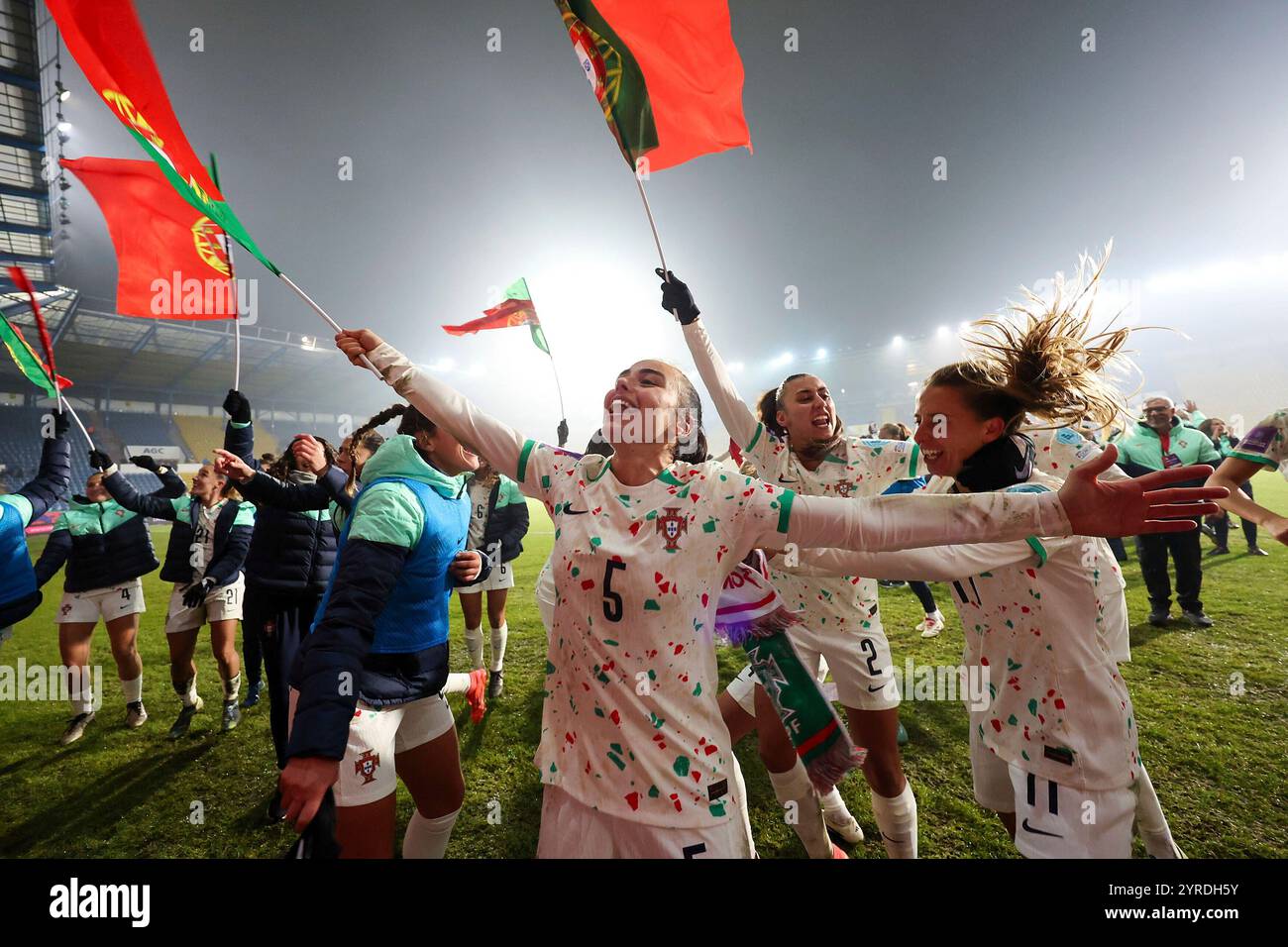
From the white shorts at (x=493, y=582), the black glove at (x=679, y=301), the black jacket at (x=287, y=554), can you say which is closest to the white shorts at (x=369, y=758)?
the black jacket at (x=287, y=554)

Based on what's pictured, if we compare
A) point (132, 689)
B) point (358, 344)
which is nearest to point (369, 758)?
point (358, 344)

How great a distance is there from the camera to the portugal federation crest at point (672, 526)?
1.63 m

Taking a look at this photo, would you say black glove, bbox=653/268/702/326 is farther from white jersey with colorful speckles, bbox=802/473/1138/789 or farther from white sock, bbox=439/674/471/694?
white sock, bbox=439/674/471/694

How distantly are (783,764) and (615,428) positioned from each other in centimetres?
229

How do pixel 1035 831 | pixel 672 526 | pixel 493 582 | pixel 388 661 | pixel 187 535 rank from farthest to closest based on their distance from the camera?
pixel 493 582
pixel 187 535
pixel 388 661
pixel 1035 831
pixel 672 526

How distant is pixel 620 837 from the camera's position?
60.6 inches

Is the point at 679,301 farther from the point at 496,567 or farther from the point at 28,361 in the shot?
the point at 28,361

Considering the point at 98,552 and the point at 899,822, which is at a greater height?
the point at 98,552

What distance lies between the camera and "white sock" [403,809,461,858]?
2389 millimetres

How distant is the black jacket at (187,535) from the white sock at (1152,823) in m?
6.45

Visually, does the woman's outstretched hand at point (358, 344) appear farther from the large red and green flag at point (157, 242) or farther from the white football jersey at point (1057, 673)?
the large red and green flag at point (157, 242)

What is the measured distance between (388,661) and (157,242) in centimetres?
391
